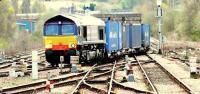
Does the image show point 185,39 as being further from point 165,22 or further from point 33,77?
point 33,77

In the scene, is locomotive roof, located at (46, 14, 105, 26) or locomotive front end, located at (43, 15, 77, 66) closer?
locomotive front end, located at (43, 15, 77, 66)

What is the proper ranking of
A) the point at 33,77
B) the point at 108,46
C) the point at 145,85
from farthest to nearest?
the point at 108,46 → the point at 33,77 → the point at 145,85

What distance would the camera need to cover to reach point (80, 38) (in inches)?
1038

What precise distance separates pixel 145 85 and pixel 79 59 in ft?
28.8

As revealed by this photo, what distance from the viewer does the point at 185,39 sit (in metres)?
78.9

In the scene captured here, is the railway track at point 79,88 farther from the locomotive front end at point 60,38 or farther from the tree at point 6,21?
the tree at point 6,21

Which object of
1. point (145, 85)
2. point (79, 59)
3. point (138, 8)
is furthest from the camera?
point (138, 8)

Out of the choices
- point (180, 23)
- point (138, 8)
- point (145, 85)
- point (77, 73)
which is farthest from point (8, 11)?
point (145, 85)

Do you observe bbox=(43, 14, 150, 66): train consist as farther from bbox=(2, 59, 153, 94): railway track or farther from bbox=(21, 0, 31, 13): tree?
bbox=(21, 0, 31, 13): tree

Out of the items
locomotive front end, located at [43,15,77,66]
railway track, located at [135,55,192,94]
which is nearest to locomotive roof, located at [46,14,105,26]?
locomotive front end, located at [43,15,77,66]

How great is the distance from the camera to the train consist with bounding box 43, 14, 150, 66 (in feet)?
85.0

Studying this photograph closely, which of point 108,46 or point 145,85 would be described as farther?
point 108,46

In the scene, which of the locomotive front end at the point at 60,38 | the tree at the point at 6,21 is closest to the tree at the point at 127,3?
the tree at the point at 6,21

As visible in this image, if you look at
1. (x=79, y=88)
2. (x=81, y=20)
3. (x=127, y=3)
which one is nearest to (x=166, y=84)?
(x=79, y=88)
